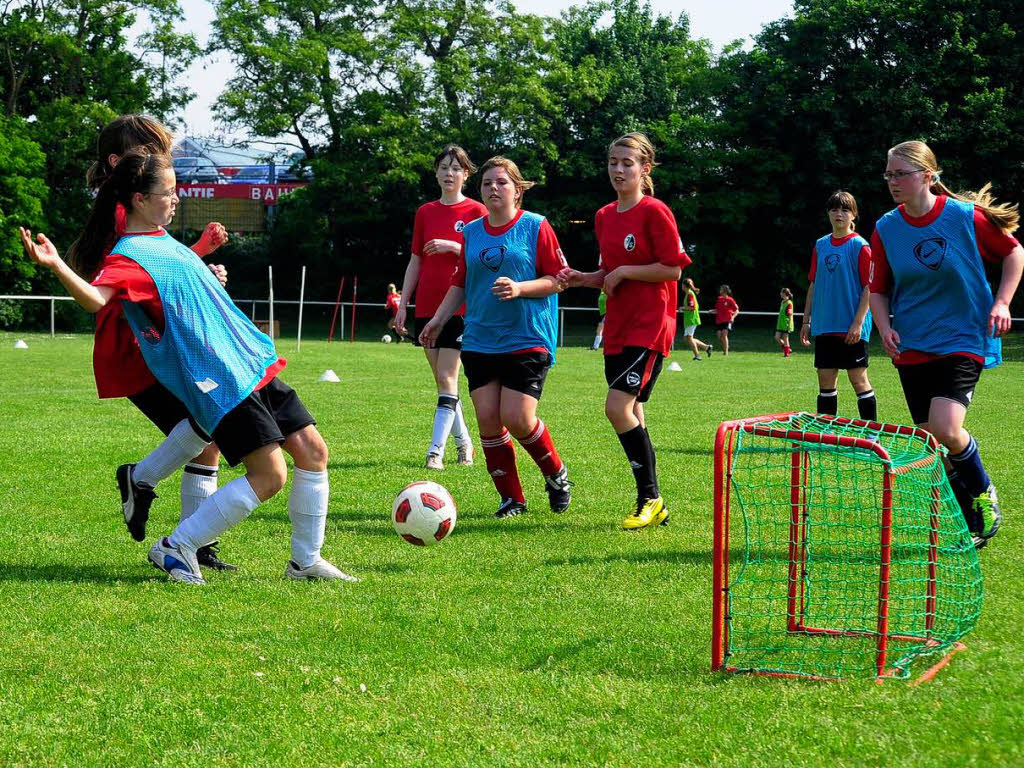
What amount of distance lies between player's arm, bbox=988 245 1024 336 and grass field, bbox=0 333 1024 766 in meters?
1.20

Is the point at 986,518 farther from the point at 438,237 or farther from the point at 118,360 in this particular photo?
the point at 438,237

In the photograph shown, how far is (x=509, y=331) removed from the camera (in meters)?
6.69

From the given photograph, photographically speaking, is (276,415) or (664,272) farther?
(664,272)

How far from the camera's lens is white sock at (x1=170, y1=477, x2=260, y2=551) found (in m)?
4.89

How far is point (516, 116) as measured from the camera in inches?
1670

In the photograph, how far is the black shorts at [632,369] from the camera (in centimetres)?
652

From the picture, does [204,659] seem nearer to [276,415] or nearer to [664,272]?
[276,415]

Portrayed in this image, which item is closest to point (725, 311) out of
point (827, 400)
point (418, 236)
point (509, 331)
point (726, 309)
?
point (726, 309)

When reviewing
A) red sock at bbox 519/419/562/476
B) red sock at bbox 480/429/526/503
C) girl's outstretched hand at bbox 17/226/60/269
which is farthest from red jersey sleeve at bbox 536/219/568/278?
girl's outstretched hand at bbox 17/226/60/269

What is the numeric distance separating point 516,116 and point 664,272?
37.2 m

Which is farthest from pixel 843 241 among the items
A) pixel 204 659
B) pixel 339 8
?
pixel 339 8

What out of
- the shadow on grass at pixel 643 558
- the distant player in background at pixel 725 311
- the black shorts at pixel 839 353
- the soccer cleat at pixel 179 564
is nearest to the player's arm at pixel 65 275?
the soccer cleat at pixel 179 564

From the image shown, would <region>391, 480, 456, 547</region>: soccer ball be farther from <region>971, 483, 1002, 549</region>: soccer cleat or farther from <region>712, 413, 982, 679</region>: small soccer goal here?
<region>971, 483, 1002, 549</region>: soccer cleat

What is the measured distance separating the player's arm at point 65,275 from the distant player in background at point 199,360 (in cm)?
1
